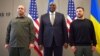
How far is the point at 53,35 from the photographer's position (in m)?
4.73

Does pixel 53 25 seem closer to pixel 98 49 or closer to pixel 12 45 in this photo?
pixel 12 45

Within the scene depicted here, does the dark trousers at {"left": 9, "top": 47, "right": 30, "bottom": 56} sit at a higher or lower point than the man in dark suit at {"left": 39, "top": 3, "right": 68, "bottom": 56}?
lower

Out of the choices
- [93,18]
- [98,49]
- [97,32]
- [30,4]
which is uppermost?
[30,4]

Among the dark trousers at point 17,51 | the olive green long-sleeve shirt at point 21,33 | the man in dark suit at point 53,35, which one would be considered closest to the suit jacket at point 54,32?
the man in dark suit at point 53,35

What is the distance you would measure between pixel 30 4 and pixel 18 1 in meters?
0.31

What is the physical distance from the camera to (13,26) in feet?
15.4

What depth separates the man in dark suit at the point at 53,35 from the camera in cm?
472

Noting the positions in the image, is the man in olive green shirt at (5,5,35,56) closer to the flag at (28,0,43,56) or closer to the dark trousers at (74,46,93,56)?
the flag at (28,0,43,56)

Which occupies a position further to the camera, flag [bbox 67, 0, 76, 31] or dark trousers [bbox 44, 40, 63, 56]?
Answer: flag [bbox 67, 0, 76, 31]

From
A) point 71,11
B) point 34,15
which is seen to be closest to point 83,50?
point 71,11

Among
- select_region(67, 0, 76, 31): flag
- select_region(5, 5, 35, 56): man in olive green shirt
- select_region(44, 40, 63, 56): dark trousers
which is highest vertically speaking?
select_region(67, 0, 76, 31): flag

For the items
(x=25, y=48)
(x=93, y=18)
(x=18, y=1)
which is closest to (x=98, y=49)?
(x=93, y=18)

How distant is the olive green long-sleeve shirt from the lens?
4625mm

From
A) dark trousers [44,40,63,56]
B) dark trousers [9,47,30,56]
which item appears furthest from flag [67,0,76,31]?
dark trousers [9,47,30,56]
